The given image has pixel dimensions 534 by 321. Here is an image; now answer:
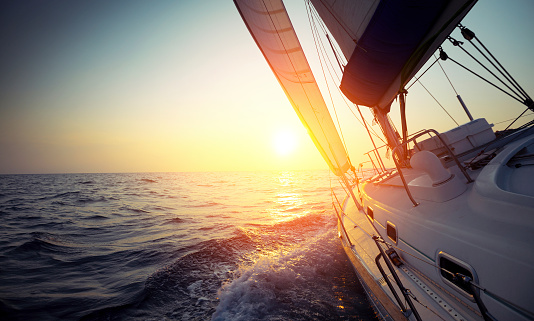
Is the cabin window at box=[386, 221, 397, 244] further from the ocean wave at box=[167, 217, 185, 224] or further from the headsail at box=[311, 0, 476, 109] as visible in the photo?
the ocean wave at box=[167, 217, 185, 224]

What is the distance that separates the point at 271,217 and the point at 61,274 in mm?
8535

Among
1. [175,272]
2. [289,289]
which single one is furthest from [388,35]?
[175,272]

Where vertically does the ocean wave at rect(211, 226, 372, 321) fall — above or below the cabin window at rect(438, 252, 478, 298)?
below

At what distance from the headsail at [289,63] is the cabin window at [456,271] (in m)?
4.31

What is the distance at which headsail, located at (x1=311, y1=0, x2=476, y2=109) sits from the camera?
327 cm

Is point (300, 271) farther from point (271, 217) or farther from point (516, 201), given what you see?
point (271, 217)

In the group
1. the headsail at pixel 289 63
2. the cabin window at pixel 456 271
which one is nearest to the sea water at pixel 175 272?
the cabin window at pixel 456 271

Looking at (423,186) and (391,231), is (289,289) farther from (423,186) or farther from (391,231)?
(423,186)

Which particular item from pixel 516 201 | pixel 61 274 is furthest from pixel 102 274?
pixel 516 201

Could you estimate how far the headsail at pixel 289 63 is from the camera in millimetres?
5656

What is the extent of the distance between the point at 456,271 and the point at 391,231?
127 cm

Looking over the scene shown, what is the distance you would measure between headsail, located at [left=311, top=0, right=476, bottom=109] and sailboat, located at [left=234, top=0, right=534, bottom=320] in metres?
0.02

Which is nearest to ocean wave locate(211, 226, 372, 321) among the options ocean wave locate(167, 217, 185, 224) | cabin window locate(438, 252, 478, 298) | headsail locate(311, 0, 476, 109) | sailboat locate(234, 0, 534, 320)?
sailboat locate(234, 0, 534, 320)

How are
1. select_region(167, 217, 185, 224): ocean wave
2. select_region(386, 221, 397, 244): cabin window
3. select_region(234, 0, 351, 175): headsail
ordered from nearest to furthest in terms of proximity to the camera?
select_region(386, 221, 397, 244): cabin window → select_region(234, 0, 351, 175): headsail → select_region(167, 217, 185, 224): ocean wave
